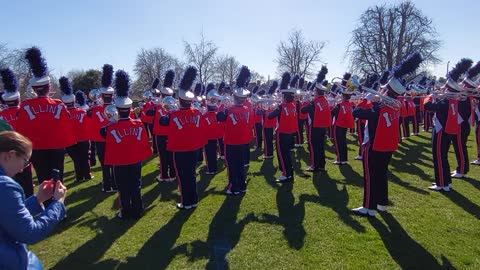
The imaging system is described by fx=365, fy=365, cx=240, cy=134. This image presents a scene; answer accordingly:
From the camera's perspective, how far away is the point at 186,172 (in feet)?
21.8

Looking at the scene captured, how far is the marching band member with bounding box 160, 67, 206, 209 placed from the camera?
21.5 ft

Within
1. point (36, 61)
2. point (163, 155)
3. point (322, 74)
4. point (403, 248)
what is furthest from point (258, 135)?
point (403, 248)

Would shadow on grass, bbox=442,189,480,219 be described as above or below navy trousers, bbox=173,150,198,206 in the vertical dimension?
below

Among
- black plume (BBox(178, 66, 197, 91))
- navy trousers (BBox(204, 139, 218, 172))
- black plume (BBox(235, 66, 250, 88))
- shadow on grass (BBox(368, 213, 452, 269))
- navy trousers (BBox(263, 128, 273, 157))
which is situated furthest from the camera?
navy trousers (BBox(263, 128, 273, 157))

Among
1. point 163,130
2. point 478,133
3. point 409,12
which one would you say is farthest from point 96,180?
point 409,12

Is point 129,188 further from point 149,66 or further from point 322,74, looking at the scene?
point 149,66

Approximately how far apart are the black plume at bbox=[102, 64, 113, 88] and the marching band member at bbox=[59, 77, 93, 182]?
4.49 ft

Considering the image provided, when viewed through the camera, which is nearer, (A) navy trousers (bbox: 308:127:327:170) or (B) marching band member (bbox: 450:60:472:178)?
(B) marching band member (bbox: 450:60:472:178)

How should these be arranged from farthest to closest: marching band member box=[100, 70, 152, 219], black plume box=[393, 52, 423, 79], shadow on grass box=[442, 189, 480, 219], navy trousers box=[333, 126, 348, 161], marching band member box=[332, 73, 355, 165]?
navy trousers box=[333, 126, 348, 161] < marching band member box=[332, 73, 355, 165] < shadow on grass box=[442, 189, 480, 219] < marching band member box=[100, 70, 152, 219] < black plume box=[393, 52, 423, 79]

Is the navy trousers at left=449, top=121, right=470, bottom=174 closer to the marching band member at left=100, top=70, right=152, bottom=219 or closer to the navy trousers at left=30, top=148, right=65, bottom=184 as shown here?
the marching band member at left=100, top=70, right=152, bottom=219

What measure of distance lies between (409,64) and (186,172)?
4185mm

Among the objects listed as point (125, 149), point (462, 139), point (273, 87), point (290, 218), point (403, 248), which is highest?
point (273, 87)

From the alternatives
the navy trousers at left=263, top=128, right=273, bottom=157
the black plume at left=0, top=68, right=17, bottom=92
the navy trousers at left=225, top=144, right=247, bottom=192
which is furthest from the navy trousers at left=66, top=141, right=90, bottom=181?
the navy trousers at left=263, top=128, right=273, bottom=157

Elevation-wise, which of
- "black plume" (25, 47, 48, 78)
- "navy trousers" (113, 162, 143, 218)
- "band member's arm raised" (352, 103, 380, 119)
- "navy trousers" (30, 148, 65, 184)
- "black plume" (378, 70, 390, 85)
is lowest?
"navy trousers" (113, 162, 143, 218)
